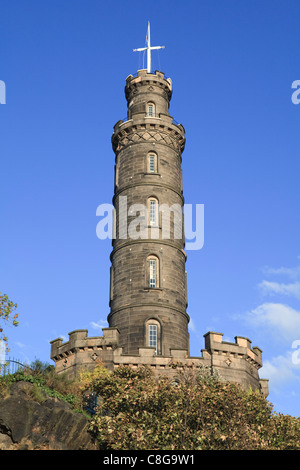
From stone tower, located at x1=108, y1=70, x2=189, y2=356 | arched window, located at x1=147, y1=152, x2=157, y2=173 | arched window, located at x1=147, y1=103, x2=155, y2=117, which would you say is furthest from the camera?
arched window, located at x1=147, y1=103, x2=155, y2=117

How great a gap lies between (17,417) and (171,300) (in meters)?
15.5

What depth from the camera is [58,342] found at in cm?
3631

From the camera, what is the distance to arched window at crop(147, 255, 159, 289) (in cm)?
3880

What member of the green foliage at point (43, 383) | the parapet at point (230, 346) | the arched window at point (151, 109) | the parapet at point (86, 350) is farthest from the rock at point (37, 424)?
the arched window at point (151, 109)

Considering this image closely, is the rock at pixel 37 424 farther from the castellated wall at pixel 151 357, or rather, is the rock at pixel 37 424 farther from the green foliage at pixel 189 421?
the castellated wall at pixel 151 357

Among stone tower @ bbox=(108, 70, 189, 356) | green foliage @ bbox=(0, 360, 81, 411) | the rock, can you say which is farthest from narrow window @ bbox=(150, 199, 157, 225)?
the rock

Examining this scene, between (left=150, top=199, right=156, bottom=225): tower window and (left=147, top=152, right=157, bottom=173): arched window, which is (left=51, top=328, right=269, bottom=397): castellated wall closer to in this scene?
(left=150, top=199, right=156, bottom=225): tower window

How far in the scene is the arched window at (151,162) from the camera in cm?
4259

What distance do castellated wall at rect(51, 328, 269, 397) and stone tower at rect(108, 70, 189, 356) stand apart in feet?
5.25

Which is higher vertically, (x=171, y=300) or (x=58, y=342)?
(x=171, y=300)

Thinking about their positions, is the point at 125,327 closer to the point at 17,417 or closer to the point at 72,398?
the point at 72,398

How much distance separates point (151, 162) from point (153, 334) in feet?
41.7
